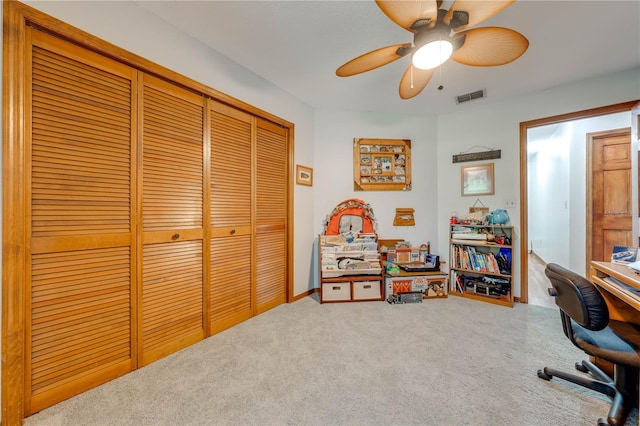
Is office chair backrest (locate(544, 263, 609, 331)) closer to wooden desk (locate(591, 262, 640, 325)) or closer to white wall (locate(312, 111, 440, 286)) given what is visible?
wooden desk (locate(591, 262, 640, 325))

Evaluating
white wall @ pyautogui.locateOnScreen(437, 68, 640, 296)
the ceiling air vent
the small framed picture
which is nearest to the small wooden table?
white wall @ pyautogui.locateOnScreen(437, 68, 640, 296)

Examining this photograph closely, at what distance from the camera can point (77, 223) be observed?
4.79 feet

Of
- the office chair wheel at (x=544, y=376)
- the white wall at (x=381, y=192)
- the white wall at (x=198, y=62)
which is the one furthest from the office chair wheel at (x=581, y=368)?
the white wall at (x=198, y=62)

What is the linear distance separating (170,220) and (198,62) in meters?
1.33

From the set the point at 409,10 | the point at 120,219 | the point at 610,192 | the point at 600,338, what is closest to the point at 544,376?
the point at 600,338

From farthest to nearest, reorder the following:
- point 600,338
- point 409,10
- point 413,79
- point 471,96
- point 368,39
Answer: point 471,96
point 368,39
point 413,79
point 600,338
point 409,10

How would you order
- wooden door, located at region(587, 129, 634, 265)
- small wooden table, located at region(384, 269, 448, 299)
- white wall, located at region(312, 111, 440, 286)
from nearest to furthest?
small wooden table, located at region(384, 269, 448, 299)
wooden door, located at region(587, 129, 634, 265)
white wall, located at region(312, 111, 440, 286)

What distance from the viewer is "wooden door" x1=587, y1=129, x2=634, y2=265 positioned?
3182 mm

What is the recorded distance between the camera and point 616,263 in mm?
1710

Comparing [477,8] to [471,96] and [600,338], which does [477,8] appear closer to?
[600,338]

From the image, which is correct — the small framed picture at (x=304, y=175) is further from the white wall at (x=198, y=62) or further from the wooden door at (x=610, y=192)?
the wooden door at (x=610, y=192)

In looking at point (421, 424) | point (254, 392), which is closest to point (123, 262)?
point (254, 392)

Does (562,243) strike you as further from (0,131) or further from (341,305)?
(0,131)

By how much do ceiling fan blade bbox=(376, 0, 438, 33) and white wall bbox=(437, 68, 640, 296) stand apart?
2.53 metres
